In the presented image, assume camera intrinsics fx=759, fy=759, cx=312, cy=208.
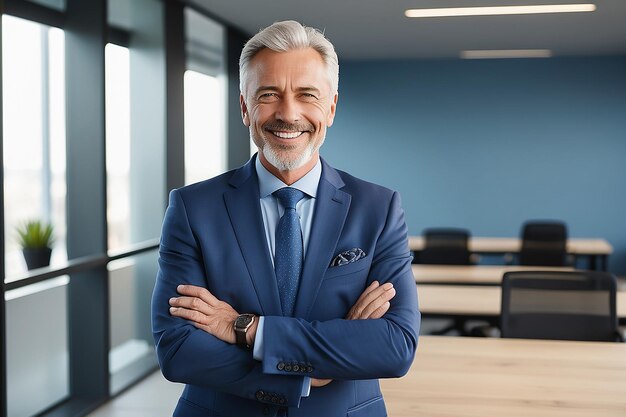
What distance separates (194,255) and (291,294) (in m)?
0.23

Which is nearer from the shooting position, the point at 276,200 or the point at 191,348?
the point at 191,348

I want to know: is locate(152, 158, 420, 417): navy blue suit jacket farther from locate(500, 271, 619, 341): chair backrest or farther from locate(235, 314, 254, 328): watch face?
locate(500, 271, 619, 341): chair backrest

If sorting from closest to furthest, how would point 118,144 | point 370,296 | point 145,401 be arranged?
point 370,296 → point 145,401 → point 118,144

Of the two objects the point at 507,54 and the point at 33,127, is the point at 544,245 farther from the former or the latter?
the point at 33,127

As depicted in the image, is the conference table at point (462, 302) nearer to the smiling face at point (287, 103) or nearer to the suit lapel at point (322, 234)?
the suit lapel at point (322, 234)

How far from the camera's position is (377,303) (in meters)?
1.67

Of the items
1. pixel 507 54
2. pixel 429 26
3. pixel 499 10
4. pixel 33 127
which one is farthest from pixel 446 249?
pixel 507 54

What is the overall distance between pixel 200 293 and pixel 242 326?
0.13 m

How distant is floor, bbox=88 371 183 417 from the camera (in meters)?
4.42

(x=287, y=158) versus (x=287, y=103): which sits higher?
(x=287, y=103)

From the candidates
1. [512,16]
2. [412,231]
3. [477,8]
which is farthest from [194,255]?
[412,231]

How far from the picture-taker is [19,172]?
15.8 feet

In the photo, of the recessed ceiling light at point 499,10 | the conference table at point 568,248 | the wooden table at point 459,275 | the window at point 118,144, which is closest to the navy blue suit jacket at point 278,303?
the wooden table at point 459,275

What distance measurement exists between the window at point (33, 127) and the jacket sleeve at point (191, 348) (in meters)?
3.06
